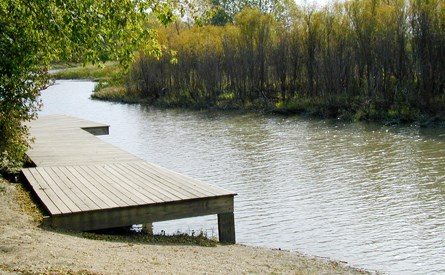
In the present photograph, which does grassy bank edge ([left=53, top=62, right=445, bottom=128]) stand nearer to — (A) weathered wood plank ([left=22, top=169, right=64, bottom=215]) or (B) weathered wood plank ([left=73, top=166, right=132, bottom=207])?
(B) weathered wood plank ([left=73, top=166, right=132, bottom=207])

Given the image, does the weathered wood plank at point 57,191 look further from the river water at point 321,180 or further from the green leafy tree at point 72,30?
the river water at point 321,180

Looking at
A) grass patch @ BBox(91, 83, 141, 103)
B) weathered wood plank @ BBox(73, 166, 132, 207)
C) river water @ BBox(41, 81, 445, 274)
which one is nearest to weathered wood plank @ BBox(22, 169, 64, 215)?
weathered wood plank @ BBox(73, 166, 132, 207)

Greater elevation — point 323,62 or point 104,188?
point 323,62

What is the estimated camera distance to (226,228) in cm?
809

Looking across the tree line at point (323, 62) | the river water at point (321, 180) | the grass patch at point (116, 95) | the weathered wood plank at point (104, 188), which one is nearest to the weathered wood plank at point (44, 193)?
the weathered wood plank at point (104, 188)

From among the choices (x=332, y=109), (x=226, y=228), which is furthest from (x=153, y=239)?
(x=332, y=109)

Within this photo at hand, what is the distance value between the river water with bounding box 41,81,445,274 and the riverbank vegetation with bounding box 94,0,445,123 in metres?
1.87

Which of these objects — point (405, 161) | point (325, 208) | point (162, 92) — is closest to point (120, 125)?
point (162, 92)

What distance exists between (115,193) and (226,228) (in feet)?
5.16

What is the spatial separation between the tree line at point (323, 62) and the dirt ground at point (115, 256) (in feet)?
50.6

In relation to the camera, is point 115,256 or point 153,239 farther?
point 153,239

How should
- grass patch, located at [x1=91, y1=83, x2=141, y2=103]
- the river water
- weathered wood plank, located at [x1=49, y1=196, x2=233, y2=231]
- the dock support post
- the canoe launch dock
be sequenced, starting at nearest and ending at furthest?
weathered wood plank, located at [x1=49, y1=196, x2=233, y2=231]
the canoe launch dock
the dock support post
the river water
grass patch, located at [x1=91, y1=83, x2=141, y2=103]

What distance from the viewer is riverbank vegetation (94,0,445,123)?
21906 mm

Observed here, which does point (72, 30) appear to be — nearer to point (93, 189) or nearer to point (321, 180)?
point (93, 189)
